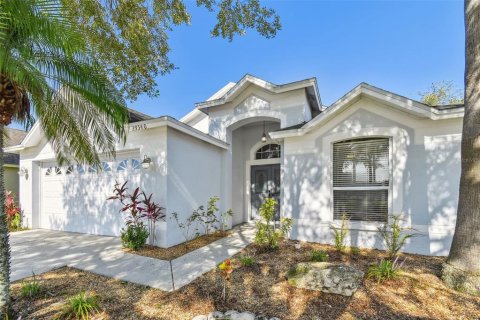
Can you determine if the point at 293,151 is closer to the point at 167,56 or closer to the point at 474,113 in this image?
the point at 474,113

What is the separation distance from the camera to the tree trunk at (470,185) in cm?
404

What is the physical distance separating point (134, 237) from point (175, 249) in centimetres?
117

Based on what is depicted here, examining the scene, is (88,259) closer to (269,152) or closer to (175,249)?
(175,249)

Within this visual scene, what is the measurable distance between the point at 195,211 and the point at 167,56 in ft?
18.1

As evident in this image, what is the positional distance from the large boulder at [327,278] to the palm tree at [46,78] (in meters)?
4.45

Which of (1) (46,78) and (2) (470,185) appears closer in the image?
(1) (46,78)

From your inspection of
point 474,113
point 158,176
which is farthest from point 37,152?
point 474,113

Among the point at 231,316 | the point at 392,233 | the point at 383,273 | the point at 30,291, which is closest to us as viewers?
the point at 231,316

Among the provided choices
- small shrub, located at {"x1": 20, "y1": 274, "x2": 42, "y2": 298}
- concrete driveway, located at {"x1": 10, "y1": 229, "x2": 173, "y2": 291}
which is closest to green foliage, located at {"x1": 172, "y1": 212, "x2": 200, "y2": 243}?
concrete driveway, located at {"x1": 10, "y1": 229, "x2": 173, "y2": 291}

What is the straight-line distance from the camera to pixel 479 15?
4105mm

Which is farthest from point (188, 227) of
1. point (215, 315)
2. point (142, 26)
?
point (142, 26)

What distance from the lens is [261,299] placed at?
149 inches

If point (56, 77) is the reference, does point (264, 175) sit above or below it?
below

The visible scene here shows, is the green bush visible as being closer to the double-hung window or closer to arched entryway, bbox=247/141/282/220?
arched entryway, bbox=247/141/282/220
